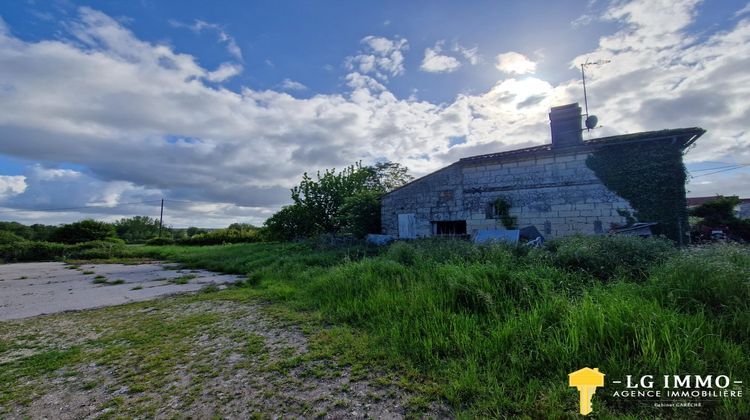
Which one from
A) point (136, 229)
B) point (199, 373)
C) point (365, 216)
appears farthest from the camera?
point (136, 229)

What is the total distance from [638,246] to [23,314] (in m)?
11.4

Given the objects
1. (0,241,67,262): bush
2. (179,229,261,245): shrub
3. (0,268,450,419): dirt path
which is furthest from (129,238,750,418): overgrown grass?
(179,229,261,245): shrub

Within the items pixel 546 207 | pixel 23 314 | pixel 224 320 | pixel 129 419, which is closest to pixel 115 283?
pixel 23 314

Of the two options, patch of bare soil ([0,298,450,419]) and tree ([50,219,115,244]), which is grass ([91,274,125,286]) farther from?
tree ([50,219,115,244])

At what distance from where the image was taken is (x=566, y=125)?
9609 millimetres

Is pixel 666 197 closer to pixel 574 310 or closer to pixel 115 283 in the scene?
pixel 574 310

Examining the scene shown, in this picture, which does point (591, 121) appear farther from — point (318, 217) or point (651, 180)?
point (318, 217)

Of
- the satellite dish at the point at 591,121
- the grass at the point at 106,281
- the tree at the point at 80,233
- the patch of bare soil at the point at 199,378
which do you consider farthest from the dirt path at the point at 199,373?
the tree at the point at 80,233

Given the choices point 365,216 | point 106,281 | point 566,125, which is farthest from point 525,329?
point 106,281

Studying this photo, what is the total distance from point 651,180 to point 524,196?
10.8 ft

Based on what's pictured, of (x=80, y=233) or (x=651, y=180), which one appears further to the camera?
(x=80, y=233)

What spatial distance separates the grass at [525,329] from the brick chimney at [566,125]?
18.4 ft

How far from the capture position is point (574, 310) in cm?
287

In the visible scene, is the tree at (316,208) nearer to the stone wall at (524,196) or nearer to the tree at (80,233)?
the stone wall at (524,196)
